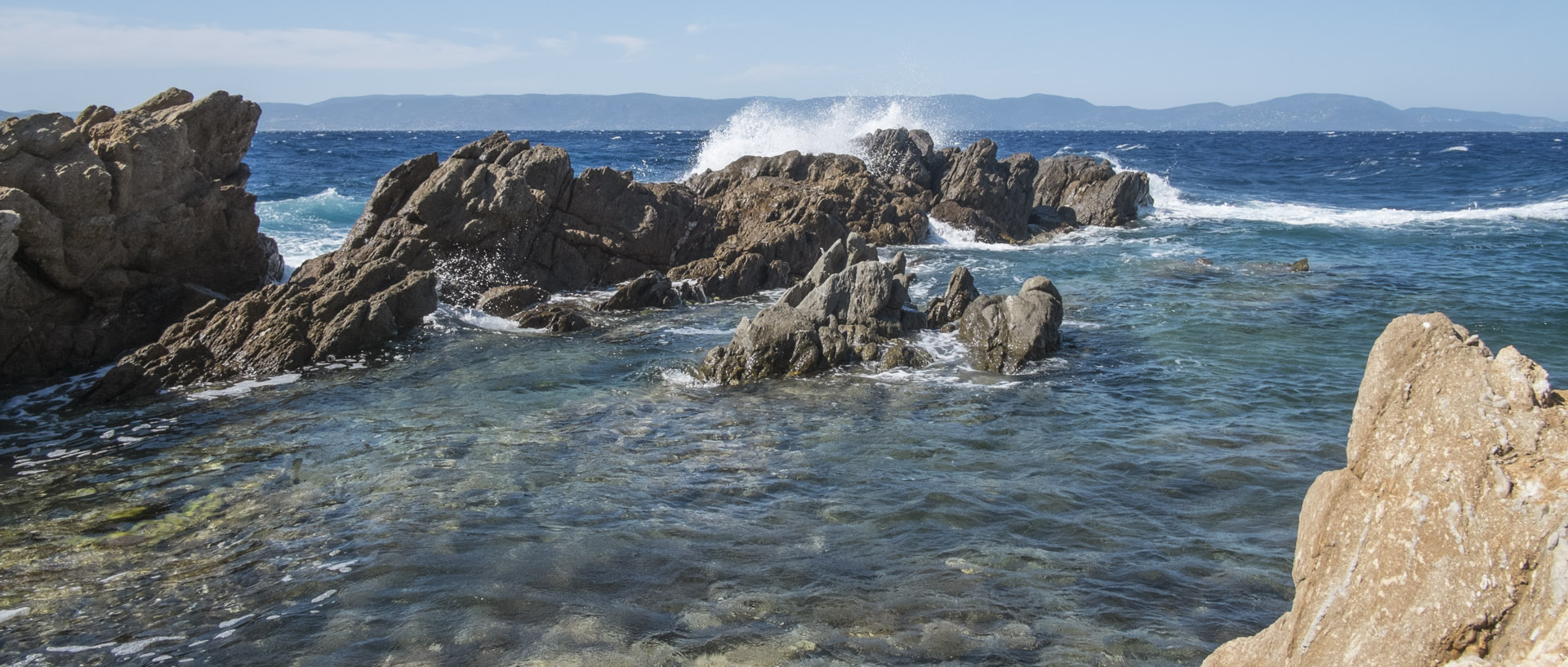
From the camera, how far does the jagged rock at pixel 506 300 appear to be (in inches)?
700

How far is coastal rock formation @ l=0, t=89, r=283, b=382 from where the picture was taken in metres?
13.3

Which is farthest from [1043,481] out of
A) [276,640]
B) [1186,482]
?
[276,640]

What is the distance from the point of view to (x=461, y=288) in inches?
733

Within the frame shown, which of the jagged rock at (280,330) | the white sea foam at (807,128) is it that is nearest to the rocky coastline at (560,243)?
the jagged rock at (280,330)

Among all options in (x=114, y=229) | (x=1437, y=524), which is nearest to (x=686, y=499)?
(x=1437, y=524)

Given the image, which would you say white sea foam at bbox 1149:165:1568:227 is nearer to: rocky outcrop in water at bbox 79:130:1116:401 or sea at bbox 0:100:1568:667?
rocky outcrop in water at bbox 79:130:1116:401

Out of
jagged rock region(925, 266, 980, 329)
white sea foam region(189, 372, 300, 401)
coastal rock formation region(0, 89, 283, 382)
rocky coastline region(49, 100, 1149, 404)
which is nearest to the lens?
white sea foam region(189, 372, 300, 401)

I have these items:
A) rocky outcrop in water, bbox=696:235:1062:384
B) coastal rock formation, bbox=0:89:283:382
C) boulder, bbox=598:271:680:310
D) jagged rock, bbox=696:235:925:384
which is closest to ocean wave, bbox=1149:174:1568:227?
rocky outcrop in water, bbox=696:235:1062:384

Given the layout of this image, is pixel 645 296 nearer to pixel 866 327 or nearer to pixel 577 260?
pixel 577 260

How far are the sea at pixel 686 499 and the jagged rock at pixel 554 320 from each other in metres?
0.40

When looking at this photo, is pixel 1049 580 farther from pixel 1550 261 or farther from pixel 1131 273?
pixel 1550 261

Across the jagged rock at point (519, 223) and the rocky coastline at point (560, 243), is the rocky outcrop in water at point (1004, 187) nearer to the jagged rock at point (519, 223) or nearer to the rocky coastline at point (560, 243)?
the rocky coastline at point (560, 243)

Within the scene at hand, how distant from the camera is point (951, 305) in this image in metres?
16.8

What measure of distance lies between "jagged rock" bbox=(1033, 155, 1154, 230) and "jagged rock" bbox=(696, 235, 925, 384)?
18.4 metres
